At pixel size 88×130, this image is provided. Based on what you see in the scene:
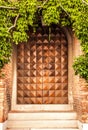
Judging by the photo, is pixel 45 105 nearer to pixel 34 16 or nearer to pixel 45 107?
pixel 45 107

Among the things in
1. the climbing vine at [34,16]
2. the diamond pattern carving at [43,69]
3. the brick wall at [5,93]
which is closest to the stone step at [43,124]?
the brick wall at [5,93]

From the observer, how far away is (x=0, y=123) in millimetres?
9398

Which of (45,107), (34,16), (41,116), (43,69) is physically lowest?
(41,116)

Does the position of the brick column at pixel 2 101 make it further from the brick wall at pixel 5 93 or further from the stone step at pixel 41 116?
the stone step at pixel 41 116

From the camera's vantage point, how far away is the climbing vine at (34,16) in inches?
361

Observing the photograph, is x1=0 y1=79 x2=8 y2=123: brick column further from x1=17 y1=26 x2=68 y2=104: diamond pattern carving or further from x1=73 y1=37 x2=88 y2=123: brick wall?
x1=73 y1=37 x2=88 y2=123: brick wall

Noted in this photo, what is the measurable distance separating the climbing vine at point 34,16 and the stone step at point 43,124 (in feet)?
5.50

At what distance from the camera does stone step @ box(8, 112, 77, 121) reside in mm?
10445

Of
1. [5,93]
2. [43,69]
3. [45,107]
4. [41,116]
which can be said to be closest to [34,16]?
[5,93]

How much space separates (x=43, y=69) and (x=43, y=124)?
195 centimetres

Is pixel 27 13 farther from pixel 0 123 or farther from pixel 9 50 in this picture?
pixel 0 123

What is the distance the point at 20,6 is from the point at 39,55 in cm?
245

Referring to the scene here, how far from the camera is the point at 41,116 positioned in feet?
34.4

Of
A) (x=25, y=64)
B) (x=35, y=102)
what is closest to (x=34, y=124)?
(x=35, y=102)
